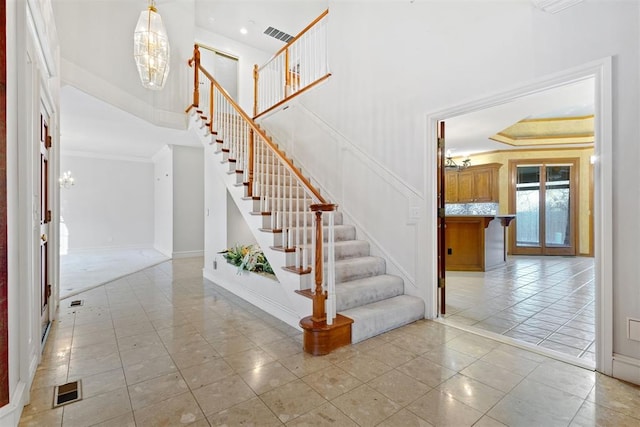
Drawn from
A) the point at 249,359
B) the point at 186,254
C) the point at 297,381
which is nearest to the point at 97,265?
the point at 186,254

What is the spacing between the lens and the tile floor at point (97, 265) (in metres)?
4.77

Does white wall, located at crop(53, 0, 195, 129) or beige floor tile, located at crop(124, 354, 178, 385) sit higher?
white wall, located at crop(53, 0, 195, 129)

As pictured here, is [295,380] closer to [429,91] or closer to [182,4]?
[429,91]

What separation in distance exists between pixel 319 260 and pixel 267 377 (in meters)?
0.96

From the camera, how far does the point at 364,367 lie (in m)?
2.22

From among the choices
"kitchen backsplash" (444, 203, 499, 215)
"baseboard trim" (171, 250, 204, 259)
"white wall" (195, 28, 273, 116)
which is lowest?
"baseboard trim" (171, 250, 204, 259)

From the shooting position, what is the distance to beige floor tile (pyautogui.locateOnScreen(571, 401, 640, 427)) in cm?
162

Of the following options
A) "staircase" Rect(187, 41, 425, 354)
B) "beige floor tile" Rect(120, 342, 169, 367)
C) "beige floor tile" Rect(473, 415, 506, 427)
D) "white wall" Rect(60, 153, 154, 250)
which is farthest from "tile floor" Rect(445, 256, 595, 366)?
"white wall" Rect(60, 153, 154, 250)

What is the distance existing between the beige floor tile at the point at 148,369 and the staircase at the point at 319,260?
1.04 m

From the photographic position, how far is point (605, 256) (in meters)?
2.07

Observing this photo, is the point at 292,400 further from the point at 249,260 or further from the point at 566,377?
A: the point at 249,260

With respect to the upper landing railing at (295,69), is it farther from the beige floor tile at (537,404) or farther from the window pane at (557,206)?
the window pane at (557,206)

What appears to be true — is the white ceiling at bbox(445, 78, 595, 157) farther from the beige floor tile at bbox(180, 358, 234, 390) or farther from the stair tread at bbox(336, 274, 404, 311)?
the beige floor tile at bbox(180, 358, 234, 390)

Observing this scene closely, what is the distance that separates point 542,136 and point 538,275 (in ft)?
13.3
